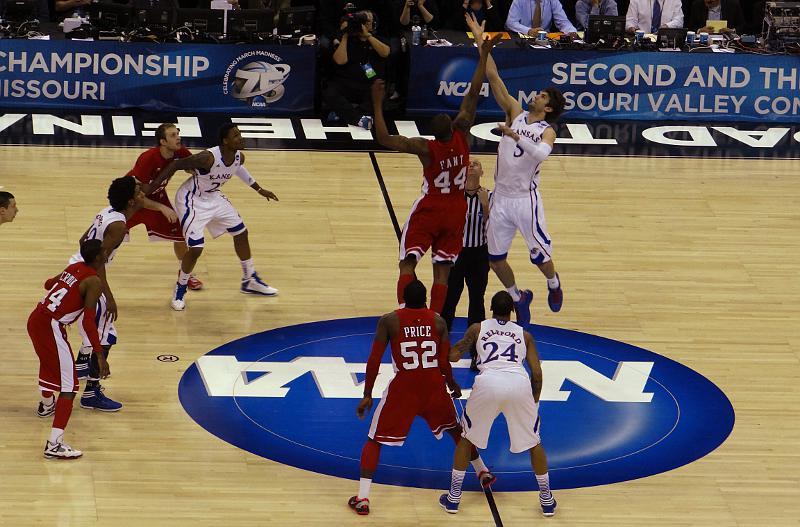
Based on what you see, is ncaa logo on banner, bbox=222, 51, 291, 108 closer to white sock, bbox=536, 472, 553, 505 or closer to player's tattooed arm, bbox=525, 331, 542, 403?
player's tattooed arm, bbox=525, 331, 542, 403

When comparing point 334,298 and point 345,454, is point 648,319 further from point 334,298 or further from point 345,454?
point 345,454

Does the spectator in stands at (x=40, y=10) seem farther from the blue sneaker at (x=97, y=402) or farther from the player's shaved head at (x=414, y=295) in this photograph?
the player's shaved head at (x=414, y=295)

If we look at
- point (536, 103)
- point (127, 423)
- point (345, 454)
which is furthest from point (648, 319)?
point (127, 423)

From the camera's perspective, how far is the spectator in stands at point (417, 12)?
2019 centimetres

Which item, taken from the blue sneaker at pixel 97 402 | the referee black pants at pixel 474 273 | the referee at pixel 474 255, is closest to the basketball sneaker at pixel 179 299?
the blue sneaker at pixel 97 402

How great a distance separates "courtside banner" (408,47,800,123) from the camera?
19375 mm

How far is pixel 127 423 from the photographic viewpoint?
419 inches

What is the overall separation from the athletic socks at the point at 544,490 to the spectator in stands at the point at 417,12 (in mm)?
11535

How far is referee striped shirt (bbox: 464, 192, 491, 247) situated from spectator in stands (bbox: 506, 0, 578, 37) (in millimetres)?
9148

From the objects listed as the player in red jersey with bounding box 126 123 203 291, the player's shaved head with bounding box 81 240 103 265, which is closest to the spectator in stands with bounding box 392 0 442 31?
the player in red jersey with bounding box 126 123 203 291

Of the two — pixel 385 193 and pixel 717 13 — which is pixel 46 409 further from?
pixel 717 13

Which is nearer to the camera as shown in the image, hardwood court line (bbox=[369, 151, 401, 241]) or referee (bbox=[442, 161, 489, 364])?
referee (bbox=[442, 161, 489, 364])

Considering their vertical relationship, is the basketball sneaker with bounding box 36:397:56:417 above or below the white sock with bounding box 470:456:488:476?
below

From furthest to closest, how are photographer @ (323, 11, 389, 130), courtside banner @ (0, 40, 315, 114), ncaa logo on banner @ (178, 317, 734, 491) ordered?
courtside banner @ (0, 40, 315, 114), photographer @ (323, 11, 389, 130), ncaa logo on banner @ (178, 317, 734, 491)
